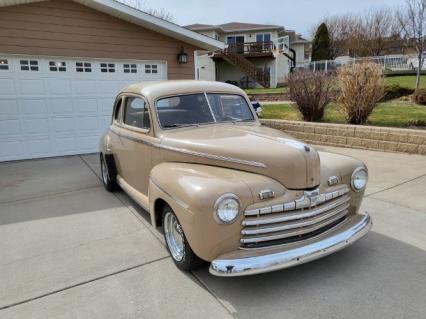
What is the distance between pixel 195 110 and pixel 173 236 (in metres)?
1.65

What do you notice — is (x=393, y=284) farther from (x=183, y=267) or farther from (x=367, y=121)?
(x=367, y=121)

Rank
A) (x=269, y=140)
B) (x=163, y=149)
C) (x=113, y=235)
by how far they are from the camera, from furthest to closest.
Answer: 1. (x=113, y=235)
2. (x=163, y=149)
3. (x=269, y=140)

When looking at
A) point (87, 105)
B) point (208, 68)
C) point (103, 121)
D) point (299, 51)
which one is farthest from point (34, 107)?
point (299, 51)

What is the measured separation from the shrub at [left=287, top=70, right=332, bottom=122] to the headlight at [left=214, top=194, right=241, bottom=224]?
25.3ft

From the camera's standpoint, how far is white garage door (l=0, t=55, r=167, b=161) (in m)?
8.71

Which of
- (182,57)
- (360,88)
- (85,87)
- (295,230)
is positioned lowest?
(295,230)

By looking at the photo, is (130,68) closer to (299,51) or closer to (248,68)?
(248,68)

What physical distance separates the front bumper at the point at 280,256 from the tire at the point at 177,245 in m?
0.43

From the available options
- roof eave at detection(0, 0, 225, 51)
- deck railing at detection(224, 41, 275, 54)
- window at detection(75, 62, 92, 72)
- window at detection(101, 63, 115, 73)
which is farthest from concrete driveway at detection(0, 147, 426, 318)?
deck railing at detection(224, 41, 275, 54)

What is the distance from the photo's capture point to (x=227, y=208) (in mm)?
2803

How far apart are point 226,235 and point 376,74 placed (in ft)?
24.9

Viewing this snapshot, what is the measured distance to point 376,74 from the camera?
8.67m

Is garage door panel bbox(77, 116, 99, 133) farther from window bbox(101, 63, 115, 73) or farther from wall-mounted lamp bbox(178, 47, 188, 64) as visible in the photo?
wall-mounted lamp bbox(178, 47, 188, 64)

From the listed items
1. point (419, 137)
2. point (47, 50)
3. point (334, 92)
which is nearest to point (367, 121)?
point (334, 92)
